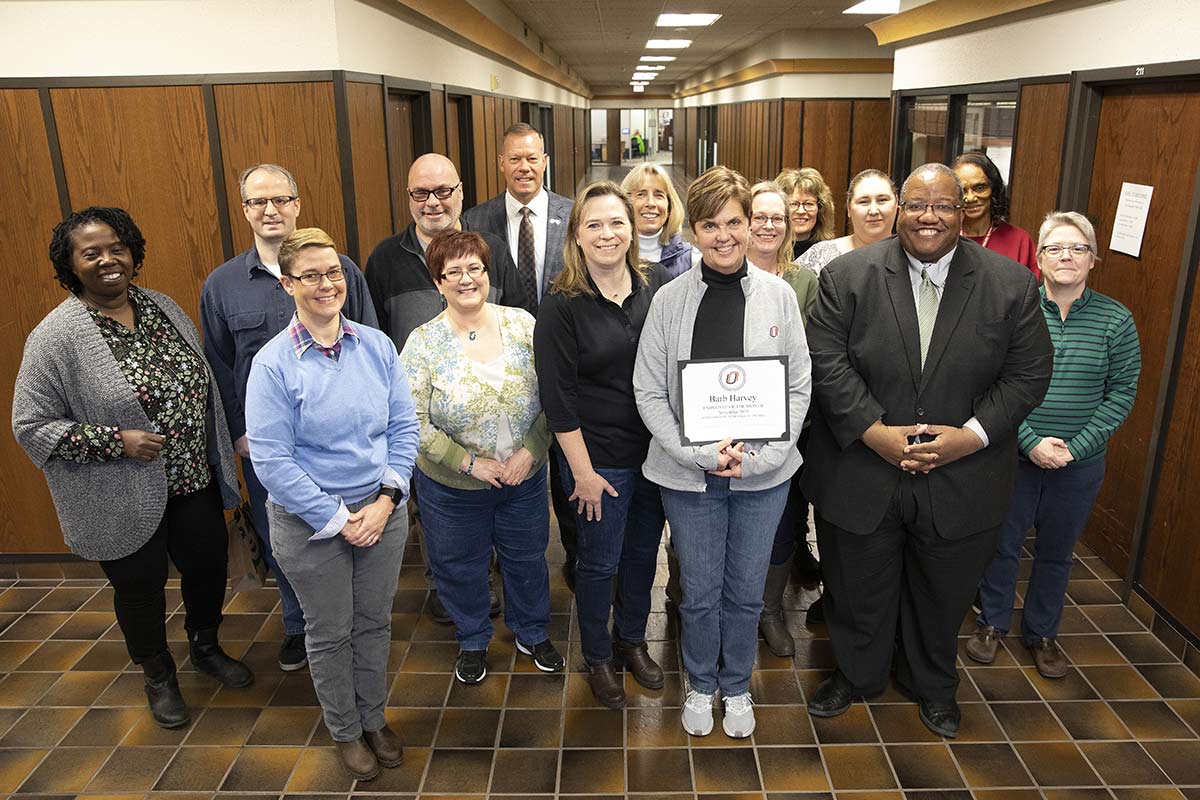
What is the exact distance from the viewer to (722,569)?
9.37 feet

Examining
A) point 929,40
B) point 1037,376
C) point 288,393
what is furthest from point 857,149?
point 288,393

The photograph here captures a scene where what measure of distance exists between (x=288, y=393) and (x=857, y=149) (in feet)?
33.4

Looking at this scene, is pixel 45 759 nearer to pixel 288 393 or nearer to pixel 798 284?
pixel 288 393

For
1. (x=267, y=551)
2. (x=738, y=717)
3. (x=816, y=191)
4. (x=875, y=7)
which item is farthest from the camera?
(x=875, y=7)

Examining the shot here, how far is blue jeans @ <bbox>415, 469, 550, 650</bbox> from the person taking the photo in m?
3.04

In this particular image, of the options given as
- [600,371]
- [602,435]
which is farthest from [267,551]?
[600,371]

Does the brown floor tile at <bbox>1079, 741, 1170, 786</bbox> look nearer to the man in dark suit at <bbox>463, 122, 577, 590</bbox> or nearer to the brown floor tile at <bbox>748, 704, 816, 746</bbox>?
the brown floor tile at <bbox>748, 704, 816, 746</bbox>

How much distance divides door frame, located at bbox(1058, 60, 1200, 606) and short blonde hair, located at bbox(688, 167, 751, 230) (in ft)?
6.96

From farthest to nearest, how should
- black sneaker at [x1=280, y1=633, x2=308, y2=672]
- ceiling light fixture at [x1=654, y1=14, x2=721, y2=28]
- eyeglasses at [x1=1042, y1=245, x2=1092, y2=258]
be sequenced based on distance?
ceiling light fixture at [x1=654, y1=14, x2=721, y2=28] → black sneaker at [x1=280, y1=633, x2=308, y2=672] → eyeglasses at [x1=1042, y1=245, x2=1092, y2=258]

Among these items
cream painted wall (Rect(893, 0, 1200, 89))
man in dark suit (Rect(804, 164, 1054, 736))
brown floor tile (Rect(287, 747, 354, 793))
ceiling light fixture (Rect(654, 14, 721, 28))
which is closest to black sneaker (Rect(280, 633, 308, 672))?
brown floor tile (Rect(287, 747, 354, 793))

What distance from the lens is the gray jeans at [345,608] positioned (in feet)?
8.38

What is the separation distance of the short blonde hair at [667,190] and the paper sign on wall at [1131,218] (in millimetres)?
2143

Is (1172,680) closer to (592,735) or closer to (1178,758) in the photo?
(1178,758)

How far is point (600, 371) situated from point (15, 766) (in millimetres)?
2429
